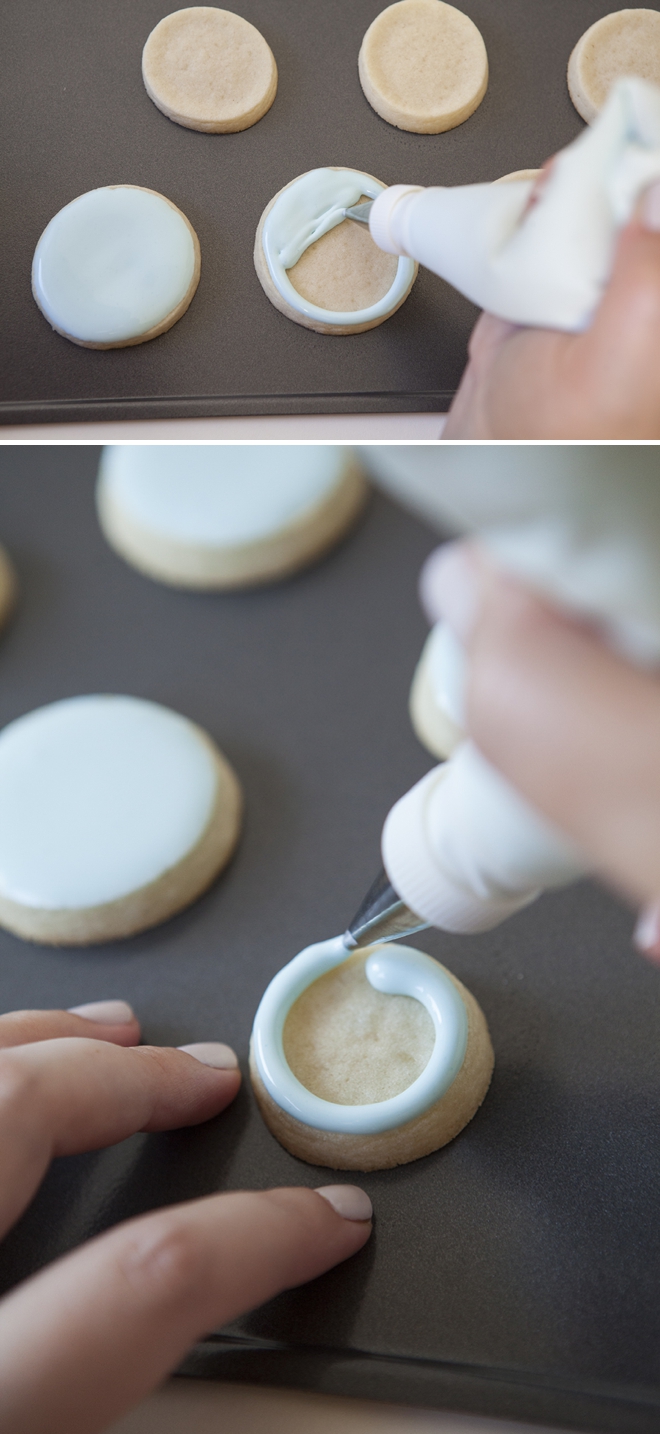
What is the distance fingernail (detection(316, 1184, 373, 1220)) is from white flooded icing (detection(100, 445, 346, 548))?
0.40 meters

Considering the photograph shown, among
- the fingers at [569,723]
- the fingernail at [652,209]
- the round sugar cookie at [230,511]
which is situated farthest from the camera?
the round sugar cookie at [230,511]

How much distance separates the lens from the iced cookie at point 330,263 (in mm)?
675

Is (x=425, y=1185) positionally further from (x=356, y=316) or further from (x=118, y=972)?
(x=356, y=316)

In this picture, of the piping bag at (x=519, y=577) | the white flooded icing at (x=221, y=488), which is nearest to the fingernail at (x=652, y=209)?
the piping bag at (x=519, y=577)

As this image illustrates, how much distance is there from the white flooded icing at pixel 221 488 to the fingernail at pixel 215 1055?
32cm

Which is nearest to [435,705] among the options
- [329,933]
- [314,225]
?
[329,933]

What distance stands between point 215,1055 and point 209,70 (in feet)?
2.31

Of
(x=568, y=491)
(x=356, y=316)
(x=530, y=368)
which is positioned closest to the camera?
(x=568, y=491)

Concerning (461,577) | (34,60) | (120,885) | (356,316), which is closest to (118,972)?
(120,885)

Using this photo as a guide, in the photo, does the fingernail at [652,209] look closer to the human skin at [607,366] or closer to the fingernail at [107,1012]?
the human skin at [607,366]

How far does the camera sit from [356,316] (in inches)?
26.5

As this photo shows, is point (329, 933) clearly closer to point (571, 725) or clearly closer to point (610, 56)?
point (571, 725)

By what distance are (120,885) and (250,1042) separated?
111 mm

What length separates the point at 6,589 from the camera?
26.8 inches
